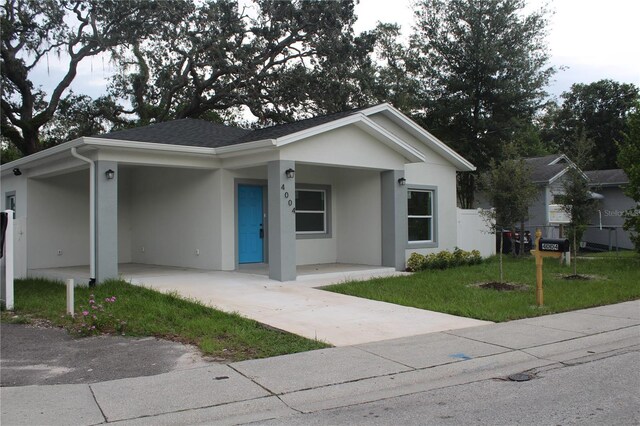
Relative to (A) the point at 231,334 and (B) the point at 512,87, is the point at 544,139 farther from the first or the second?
(A) the point at 231,334

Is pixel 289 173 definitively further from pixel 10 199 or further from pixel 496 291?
pixel 10 199

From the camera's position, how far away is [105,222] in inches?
488

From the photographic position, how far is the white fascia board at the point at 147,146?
39.5 feet

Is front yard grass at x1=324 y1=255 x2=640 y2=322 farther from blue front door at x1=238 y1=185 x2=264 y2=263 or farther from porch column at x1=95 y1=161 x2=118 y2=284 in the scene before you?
porch column at x1=95 y1=161 x2=118 y2=284

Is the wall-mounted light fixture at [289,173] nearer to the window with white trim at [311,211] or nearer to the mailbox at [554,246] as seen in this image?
the window with white trim at [311,211]

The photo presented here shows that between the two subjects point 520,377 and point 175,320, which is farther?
point 175,320

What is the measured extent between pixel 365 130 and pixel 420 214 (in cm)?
436

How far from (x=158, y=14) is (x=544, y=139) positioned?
120ft

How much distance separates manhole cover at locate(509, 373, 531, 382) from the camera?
20.4ft

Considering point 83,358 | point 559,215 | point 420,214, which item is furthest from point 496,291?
point 83,358

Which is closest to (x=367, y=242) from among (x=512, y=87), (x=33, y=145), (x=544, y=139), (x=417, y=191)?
(x=417, y=191)

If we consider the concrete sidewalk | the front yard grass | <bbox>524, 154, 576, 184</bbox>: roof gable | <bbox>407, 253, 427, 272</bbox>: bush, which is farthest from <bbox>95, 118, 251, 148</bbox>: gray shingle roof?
<bbox>524, 154, 576, 184</bbox>: roof gable

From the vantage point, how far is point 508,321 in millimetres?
9234

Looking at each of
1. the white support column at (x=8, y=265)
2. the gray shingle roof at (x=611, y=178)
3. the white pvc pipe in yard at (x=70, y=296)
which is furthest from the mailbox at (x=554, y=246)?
the gray shingle roof at (x=611, y=178)
